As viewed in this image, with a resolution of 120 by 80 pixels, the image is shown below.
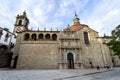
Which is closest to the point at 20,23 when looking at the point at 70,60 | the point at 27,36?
the point at 27,36

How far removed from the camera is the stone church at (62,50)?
24109 mm

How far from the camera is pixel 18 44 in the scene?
27531 millimetres

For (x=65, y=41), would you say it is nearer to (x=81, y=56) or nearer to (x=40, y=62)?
(x=81, y=56)

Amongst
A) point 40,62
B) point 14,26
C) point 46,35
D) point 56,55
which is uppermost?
point 14,26

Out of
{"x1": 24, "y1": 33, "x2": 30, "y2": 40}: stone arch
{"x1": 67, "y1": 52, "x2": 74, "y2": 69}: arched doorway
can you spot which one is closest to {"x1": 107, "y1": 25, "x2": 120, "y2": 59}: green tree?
{"x1": 67, "y1": 52, "x2": 74, "y2": 69}: arched doorway

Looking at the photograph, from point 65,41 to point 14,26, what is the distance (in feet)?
63.8

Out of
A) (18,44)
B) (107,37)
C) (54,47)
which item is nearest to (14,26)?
(18,44)

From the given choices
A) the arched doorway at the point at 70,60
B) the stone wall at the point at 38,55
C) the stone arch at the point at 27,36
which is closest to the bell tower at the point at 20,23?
the stone arch at the point at 27,36

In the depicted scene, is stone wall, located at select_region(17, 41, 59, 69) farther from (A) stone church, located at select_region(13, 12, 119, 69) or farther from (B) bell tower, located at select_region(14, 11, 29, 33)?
(B) bell tower, located at select_region(14, 11, 29, 33)

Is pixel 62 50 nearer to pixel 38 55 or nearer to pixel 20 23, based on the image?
pixel 38 55

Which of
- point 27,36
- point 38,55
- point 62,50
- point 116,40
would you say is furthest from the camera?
point 27,36

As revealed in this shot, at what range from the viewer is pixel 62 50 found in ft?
83.8

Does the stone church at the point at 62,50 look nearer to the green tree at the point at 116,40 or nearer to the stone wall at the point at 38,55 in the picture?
the stone wall at the point at 38,55

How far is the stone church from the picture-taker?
949 inches
